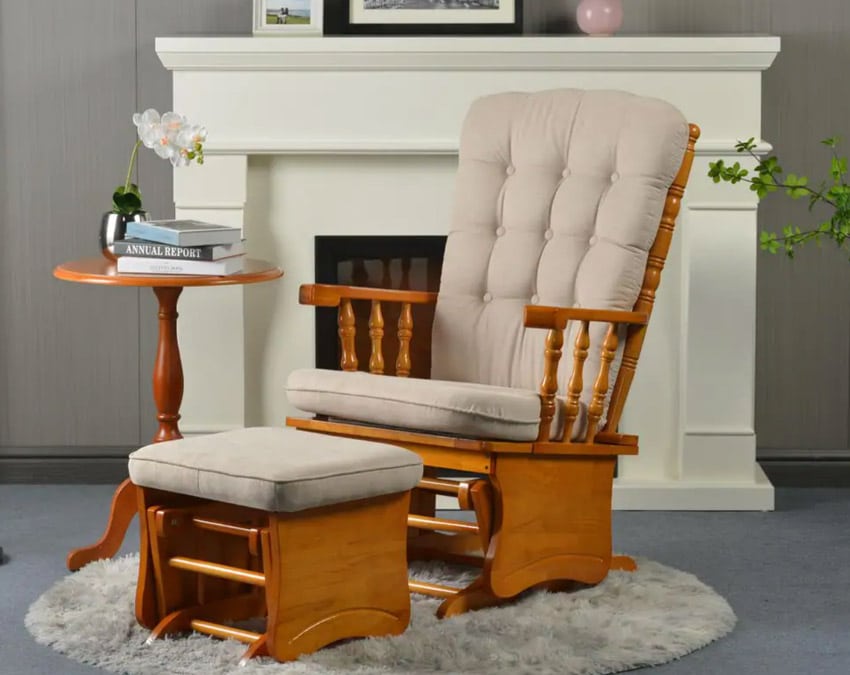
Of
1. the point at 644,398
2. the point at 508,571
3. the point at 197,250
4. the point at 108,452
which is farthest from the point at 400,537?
the point at 108,452

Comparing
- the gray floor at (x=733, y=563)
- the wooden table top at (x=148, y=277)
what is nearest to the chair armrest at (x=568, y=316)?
the gray floor at (x=733, y=563)

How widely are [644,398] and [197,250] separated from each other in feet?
4.86

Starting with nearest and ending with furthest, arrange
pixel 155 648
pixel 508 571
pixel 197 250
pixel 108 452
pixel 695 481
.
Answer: pixel 155 648
pixel 508 571
pixel 197 250
pixel 695 481
pixel 108 452

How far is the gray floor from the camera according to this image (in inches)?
107

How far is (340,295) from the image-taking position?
3.38m

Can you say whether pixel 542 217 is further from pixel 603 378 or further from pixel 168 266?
pixel 168 266

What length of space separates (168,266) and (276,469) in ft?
3.03

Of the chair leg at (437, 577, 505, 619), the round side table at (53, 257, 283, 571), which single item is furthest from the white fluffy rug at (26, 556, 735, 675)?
the round side table at (53, 257, 283, 571)

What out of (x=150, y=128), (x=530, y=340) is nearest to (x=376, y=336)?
(x=530, y=340)

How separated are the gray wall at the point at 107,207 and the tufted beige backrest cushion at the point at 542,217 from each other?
0.88 m

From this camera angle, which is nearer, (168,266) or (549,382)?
(549,382)

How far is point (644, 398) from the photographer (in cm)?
409

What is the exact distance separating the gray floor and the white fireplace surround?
0.68 ft

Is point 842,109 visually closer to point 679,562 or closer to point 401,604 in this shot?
point 679,562
